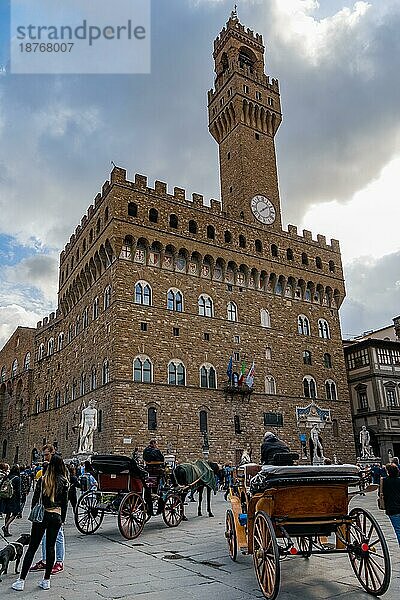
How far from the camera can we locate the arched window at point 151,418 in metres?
26.6

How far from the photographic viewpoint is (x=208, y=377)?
29547 millimetres

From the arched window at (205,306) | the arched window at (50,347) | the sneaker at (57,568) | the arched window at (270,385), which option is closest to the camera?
the sneaker at (57,568)

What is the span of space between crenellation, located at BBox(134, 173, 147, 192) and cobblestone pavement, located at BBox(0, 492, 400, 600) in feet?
76.1

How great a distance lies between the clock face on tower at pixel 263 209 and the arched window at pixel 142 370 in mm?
13545

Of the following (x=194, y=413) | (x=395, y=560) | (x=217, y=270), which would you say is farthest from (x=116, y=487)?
(x=217, y=270)

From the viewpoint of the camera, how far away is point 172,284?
30094 millimetres

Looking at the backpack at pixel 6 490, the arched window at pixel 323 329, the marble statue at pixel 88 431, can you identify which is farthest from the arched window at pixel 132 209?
the backpack at pixel 6 490

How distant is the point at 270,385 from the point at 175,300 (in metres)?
8.24

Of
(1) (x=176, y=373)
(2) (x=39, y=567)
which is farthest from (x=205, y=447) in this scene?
(2) (x=39, y=567)

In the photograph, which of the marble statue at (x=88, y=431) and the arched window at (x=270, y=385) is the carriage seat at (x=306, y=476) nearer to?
the marble statue at (x=88, y=431)

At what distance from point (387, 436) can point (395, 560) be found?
3035cm

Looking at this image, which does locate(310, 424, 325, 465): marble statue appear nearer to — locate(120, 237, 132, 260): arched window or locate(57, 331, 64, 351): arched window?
locate(120, 237, 132, 260): arched window

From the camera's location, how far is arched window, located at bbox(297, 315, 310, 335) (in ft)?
114

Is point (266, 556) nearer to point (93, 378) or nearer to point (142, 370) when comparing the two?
point (142, 370)
